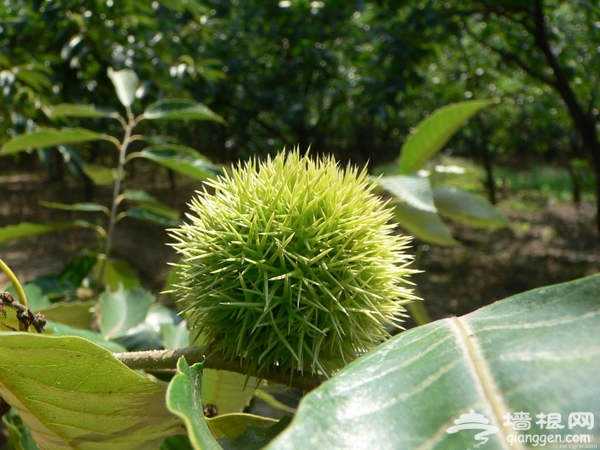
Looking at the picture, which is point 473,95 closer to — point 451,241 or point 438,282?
point 438,282

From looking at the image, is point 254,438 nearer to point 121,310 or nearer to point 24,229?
point 121,310

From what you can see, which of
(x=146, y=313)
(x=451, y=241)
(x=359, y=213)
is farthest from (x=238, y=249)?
(x=451, y=241)

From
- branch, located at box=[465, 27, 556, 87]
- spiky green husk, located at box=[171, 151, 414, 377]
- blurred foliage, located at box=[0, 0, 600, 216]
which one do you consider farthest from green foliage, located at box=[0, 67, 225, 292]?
branch, located at box=[465, 27, 556, 87]

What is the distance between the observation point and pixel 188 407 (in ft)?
1.21

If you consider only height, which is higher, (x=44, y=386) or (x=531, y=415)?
(x=531, y=415)

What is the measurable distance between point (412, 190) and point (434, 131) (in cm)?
21

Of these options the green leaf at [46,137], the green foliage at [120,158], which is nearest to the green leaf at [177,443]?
the green foliage at [120,158]

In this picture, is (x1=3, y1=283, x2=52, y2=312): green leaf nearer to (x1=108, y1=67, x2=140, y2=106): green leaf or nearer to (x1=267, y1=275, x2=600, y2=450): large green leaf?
(x1=108, y1=67, x2=140, y2=106): green leaf

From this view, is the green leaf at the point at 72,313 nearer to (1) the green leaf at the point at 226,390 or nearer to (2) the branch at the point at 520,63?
(1) the green leaf at the point at 226,390

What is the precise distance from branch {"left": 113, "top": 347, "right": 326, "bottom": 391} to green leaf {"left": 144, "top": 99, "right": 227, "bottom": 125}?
0.86 metres

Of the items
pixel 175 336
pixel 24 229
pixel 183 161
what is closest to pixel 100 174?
pixel 24 229

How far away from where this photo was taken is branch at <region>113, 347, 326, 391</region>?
0.55 metres

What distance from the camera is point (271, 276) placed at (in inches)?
23.1

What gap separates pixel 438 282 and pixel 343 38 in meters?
3.11
